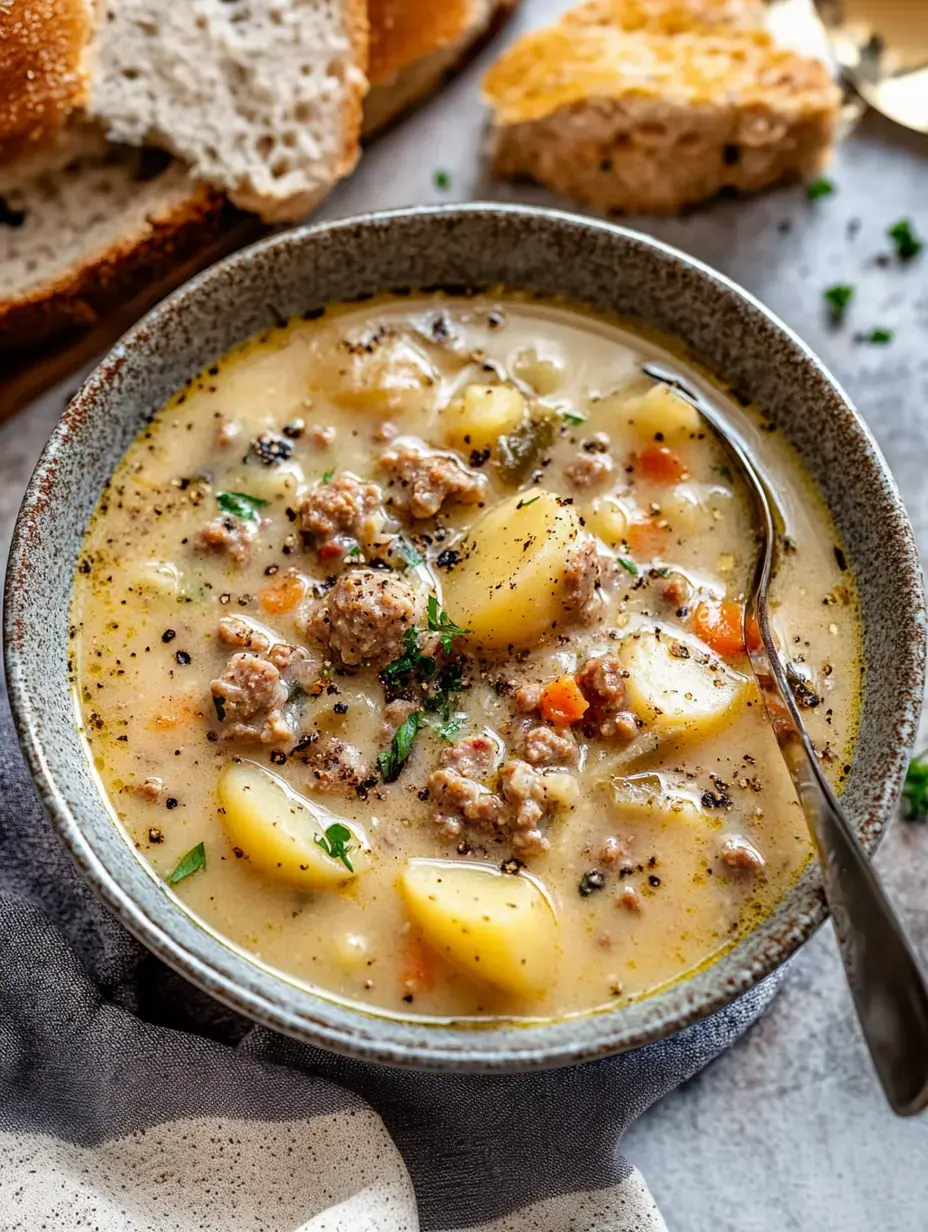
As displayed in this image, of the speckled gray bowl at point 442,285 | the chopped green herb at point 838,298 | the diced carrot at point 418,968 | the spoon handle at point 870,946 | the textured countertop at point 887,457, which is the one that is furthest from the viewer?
the chopped green herb at point 838,298

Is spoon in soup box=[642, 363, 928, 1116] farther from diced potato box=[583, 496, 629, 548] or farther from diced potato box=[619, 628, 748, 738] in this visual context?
diced potato box=[583, 496, 629, 548]

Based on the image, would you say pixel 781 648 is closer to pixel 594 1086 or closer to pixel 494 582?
pixel 494 582

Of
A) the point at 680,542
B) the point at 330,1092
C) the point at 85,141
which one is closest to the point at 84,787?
the point at 330,1092

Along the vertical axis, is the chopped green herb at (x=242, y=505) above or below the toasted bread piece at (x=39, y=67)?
below

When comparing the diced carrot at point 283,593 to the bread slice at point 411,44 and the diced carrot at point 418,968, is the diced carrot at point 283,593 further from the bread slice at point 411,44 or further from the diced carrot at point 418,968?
the bread slice at point 411,44

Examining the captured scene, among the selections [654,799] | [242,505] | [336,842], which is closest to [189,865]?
[336,842]

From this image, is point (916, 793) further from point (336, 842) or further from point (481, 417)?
point (336, 842)

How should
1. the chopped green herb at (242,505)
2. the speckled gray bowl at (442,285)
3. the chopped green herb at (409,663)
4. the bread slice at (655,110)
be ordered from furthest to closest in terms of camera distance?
the bread slice at (655,110) < the chopped green herb at (242,505) < the chopped green herb at (409,663) < the speckled gray bowl at (442,285)

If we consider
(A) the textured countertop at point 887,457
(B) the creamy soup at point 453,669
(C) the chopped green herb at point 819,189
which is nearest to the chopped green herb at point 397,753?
(B) the creamy soup at point 453,669
